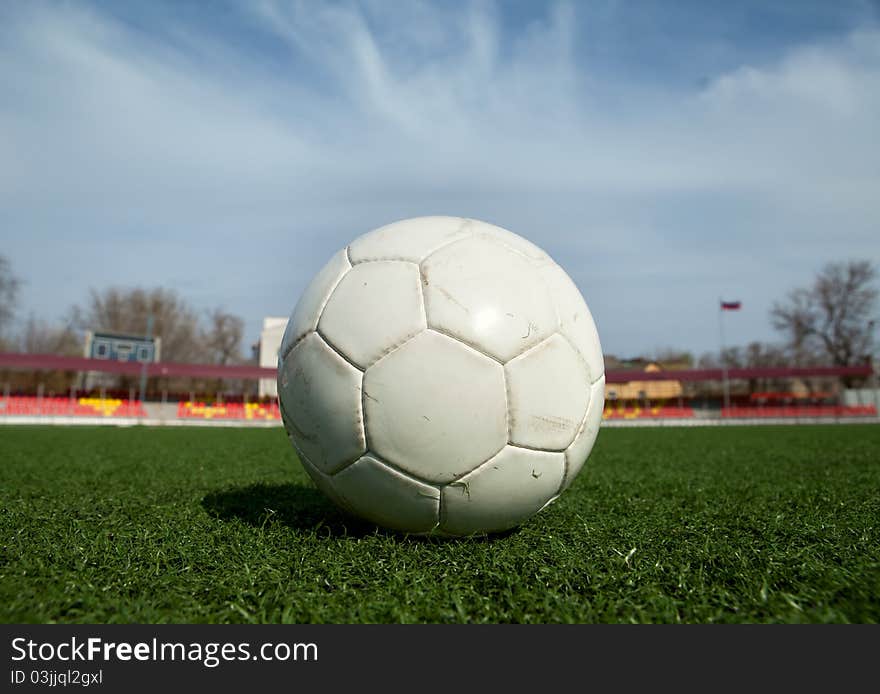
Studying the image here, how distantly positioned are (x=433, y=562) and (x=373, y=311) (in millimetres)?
1116

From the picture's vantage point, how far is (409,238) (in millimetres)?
2662

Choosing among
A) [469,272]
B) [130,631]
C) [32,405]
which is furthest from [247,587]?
[32,405]

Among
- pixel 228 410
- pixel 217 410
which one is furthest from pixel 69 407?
pixel 228 410

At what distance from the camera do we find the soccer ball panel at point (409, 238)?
2.58m

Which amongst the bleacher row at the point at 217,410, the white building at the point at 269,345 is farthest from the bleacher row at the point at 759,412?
the white building at the point at 269,345

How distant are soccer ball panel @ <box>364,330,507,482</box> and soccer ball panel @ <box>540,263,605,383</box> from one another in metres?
0.49

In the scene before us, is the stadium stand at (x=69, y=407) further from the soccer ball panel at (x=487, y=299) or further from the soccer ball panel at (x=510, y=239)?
the soccer ball panel at (x=487, y=299)

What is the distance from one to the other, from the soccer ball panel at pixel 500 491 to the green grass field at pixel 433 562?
0.13 metres

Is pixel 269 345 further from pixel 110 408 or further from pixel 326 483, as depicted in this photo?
pixel 326 483

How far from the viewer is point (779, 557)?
241 cm

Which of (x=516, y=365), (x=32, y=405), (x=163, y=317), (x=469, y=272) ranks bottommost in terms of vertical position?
(x=32, y=405)

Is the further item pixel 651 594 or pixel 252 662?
pixel 651 594

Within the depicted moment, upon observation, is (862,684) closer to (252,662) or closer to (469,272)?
(252,662)

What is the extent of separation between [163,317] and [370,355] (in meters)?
53.3
